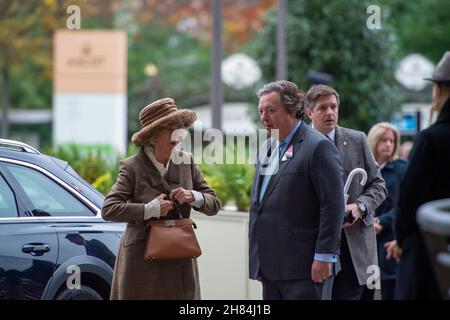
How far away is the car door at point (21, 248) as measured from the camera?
22.8 feet

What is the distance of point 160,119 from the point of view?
608cm

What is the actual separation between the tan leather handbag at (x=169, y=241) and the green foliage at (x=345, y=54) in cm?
1285

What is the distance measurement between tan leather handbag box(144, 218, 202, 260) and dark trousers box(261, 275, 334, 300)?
519 millimetres

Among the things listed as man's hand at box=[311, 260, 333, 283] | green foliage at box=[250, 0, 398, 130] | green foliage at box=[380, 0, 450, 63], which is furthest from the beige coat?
green foliage at box=[380, 0, 450, 63]

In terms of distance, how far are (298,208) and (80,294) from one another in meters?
1.99

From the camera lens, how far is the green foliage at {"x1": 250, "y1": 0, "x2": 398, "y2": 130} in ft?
62.2

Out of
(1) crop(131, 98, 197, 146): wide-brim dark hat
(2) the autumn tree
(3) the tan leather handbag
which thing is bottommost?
(3) the tan leather handbag

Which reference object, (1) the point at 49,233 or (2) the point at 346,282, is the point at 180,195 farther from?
(1) the point at 49,233

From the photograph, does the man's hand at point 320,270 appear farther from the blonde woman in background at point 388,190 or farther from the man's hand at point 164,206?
the blonde woman in background at point 388,190

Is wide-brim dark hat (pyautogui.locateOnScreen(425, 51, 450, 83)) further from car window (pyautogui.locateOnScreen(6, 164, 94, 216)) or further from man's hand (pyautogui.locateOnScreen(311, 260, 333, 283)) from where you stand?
car window (pyautogui.locateOnScreen(6, 164, 94, 216))

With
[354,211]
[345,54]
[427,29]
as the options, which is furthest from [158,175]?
[427,29]

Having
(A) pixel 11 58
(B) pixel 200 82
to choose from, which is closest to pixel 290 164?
(A) pixel 11 58
